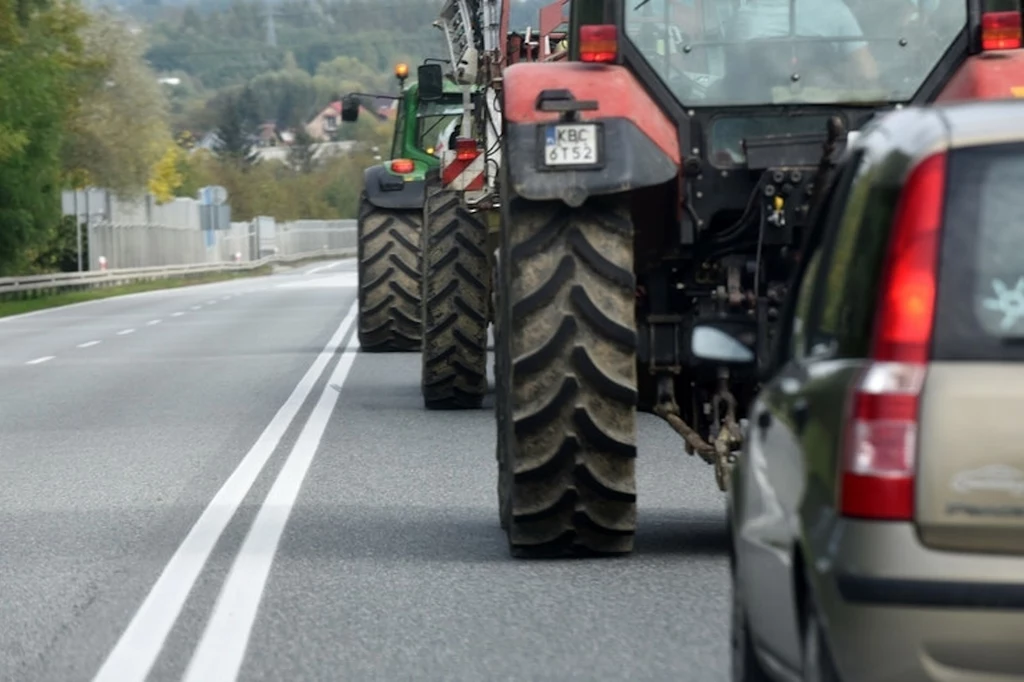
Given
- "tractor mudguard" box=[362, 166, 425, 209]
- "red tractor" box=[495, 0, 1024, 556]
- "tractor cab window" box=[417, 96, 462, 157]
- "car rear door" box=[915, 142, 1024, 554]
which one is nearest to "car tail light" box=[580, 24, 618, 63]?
"red tractor" box=[495, 0, 1024, 556]

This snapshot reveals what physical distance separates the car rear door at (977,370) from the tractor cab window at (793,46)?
5.51 metres

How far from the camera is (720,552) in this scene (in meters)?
9.91

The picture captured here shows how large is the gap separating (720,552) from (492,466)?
3.84 meters

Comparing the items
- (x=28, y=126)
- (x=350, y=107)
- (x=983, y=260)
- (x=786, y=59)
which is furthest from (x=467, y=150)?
(x=28, y=126)

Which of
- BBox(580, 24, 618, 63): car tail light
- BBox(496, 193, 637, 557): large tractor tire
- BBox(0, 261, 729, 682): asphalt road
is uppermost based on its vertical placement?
BBox(580, 24, 618, 63): car tail light

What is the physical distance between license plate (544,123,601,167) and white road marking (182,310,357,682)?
73.0 inches

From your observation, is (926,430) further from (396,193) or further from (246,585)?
(396,193)

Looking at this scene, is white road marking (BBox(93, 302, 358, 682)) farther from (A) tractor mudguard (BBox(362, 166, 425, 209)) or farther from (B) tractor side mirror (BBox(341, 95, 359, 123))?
(A) tractor mudguard (BBox(362, 166, 425, 209))

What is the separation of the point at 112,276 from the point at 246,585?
6177 centimetres

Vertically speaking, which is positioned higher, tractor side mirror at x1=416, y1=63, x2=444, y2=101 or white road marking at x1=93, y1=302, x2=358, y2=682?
tractor side mirror at x1=416, y1=63, x2=444, y2=101

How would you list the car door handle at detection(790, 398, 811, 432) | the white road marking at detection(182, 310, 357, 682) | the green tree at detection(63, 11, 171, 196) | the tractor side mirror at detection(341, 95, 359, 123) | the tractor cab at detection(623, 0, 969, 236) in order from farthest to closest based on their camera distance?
the green tree at detection(63, 11, 171, 196) → the tractor side mirror at detection(341, 95, 359, 123) → the tractor cab at detection(623, 0, 969, 236) → the white road marking at detection(182, 310, 357, 682) → the car door handle at detection(790, 398, 811, 432)

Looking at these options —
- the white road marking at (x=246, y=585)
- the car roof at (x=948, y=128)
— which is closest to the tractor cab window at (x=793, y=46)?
the white road marking at (x=246, y=585)

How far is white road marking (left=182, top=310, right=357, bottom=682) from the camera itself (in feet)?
24.8

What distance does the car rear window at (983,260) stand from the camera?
4.47m
